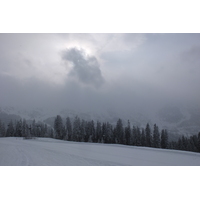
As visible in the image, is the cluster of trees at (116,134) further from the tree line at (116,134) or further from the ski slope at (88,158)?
the ski slope at (88,158)

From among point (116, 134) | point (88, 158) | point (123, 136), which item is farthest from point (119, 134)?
point (88, 158)

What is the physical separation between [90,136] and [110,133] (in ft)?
38.9

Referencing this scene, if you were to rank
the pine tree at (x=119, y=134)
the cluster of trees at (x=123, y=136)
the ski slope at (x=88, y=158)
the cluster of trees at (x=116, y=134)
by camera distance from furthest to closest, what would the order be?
the pine tree at (x=119, y=134), the cluster of trees at (x=116, y=134), the cluster of trees at (x=123, y=136), the ski slope at (x=88, y=158)

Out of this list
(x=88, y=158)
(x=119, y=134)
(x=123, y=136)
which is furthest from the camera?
(x=119, y=134)

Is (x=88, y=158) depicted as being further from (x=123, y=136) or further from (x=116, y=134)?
(x=116, y=134)

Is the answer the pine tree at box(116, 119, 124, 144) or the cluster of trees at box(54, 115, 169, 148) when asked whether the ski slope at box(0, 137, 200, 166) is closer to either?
the cluster of trees at box(54, 115, 169, 148)

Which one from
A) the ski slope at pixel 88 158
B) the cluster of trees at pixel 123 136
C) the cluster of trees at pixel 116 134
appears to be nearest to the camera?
the ski slope at pixel 88 158

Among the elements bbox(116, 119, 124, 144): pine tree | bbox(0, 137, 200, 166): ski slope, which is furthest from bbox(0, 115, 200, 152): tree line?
bbox(0, 137, 200, 166): ski slope

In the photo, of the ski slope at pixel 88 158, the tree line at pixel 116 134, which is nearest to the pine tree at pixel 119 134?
the tree line at pixel 116 134

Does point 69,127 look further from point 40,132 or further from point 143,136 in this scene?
point 143,136
